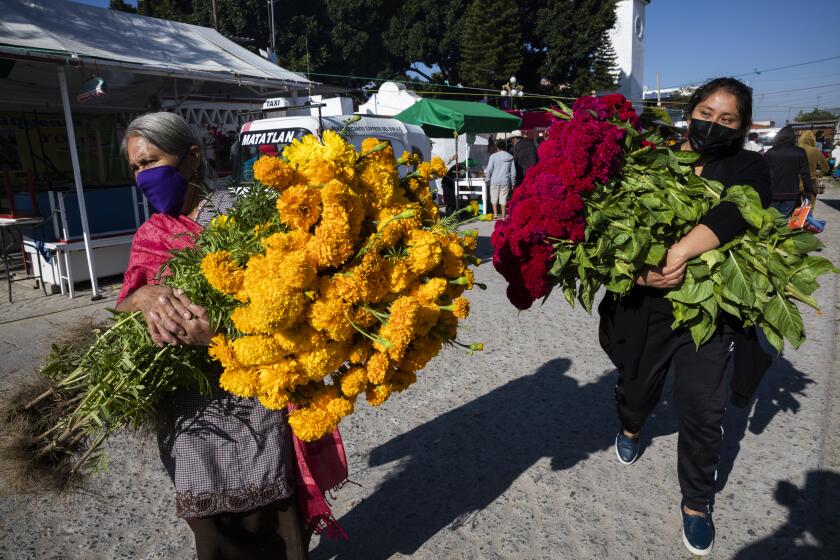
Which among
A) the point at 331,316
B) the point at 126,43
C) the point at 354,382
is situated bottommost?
the point at 354,382

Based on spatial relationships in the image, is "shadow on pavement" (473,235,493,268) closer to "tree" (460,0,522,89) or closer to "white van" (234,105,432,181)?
"white van" (234,105,432,181)

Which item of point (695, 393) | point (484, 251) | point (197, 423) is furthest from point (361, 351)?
point (484, 251)

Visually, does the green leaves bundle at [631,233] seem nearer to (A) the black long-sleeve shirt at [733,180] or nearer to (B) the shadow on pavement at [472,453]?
(A) the black long-sleeve shirt at [733,180]

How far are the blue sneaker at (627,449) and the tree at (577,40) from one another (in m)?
30.7

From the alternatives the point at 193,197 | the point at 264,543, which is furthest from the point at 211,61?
the point at 264,543

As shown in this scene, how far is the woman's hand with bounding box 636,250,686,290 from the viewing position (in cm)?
231

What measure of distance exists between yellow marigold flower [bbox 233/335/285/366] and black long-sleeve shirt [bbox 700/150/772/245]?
73.0 inches

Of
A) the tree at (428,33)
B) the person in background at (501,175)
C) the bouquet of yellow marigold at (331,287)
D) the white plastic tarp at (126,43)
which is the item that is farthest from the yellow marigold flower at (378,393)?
the tree at (428,33)

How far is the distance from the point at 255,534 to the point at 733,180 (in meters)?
2.53

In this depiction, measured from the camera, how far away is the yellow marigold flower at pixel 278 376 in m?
1.46

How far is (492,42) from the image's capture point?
3017 cm

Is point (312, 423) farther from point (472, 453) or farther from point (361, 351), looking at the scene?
point (472, 453)

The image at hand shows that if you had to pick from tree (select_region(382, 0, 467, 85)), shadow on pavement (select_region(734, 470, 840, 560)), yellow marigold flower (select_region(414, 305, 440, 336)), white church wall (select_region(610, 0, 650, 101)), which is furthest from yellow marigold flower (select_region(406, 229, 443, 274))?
white church wall (select_region(610, 0, 650, 101))

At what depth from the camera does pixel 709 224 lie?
2273 mm
